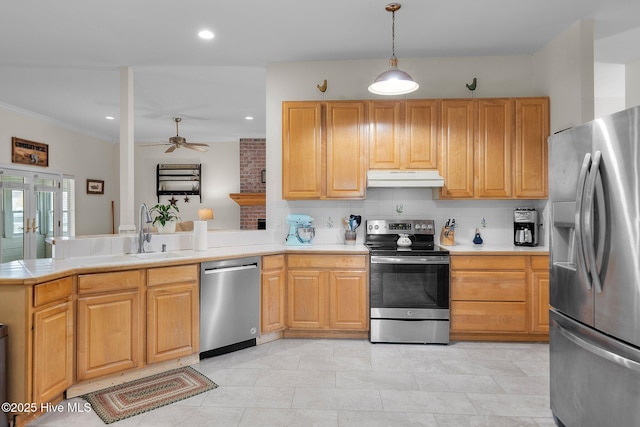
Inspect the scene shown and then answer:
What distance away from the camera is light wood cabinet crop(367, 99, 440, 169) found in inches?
147

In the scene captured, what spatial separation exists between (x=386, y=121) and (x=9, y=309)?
128 inches

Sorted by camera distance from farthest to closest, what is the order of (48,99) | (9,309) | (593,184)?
(48,99), (9,309), (593,184)

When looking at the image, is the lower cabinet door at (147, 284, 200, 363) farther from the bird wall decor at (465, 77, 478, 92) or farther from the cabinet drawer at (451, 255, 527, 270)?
the bird wall decor at (465, 77, 478, 92)

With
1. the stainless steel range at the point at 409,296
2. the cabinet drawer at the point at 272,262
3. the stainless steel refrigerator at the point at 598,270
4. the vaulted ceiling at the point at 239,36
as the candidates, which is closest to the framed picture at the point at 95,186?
the vaulted ceiling at the point at 239,36

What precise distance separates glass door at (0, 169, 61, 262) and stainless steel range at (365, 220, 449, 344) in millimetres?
5511

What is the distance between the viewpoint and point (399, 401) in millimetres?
2428

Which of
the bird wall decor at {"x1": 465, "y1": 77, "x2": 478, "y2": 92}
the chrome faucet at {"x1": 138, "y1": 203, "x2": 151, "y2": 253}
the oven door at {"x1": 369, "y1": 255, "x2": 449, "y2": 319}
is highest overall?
the bird wall decor at {"x1": 465, "y1": 77, "x2": 478, "y2": 92}

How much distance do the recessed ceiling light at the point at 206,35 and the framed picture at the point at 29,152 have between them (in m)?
4.22

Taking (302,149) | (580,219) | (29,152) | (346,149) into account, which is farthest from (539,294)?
(29,152)

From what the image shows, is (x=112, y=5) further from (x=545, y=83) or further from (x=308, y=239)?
(x=545, y=83)

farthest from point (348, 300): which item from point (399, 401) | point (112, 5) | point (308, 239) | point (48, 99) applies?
point (48, 99)

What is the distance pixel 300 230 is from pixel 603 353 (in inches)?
108

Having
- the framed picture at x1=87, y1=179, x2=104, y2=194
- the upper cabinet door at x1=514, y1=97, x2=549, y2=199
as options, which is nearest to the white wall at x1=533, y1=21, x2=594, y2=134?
the upper cabinet door at x1=514, y1=97, x2=549, y2=199

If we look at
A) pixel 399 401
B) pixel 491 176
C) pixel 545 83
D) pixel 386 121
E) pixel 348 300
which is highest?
pixel 545 83
